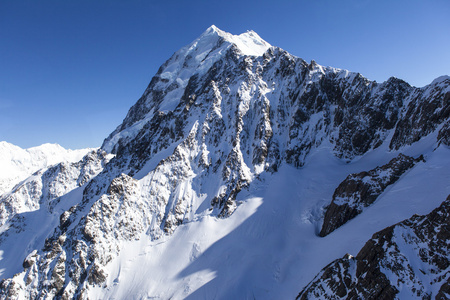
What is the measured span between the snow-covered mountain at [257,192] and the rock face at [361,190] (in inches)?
10.8

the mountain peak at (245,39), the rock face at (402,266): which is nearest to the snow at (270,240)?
the rock face at (402,266)

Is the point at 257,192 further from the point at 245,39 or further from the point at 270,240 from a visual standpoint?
the point at 245,39

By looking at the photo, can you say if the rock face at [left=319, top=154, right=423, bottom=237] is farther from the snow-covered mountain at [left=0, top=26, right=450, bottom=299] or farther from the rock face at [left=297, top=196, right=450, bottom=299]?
the rock face at [left=297, top=196, right=450, bottom=299]

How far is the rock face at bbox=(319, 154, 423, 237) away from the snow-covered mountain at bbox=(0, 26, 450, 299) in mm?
275

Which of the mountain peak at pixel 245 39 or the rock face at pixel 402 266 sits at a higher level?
the mountain peak at pixel 245 39

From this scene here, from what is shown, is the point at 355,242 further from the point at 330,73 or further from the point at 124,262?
the point at 330,73

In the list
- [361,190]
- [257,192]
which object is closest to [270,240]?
[257,192]

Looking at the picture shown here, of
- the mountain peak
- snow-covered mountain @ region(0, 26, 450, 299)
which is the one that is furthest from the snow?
the mountain peak

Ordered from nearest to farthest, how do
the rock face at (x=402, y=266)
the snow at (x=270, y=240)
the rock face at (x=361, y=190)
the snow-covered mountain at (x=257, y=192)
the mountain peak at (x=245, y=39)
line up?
the rock face at (x=402, y=266), the snow at (x=270, y=240), the snow-covered mountain at (x=257, y=192), the rock face at (x=361, y=190), the mountain peak at (x=245, y=39)

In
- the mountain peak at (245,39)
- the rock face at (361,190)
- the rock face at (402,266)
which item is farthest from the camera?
the mountain peak at (245,39)

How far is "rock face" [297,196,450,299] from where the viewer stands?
25562 millimetres

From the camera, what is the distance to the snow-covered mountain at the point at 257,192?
47.3 m

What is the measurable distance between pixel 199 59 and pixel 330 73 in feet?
297

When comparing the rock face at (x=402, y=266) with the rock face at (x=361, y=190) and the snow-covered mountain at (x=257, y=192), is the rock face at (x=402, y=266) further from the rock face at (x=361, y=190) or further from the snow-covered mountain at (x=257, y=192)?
the rock face at (x=361, y=190)
